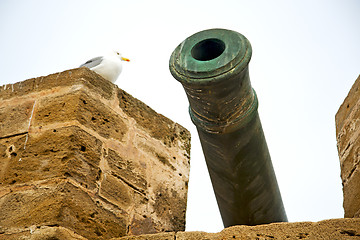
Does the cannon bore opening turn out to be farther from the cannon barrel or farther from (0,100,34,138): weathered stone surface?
(0,100,34,138): weathered stone surface

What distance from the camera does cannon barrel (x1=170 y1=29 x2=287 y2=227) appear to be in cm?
279

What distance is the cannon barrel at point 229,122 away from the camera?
2.79 metres

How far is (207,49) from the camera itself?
9.68 ft

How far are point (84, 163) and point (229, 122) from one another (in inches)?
32.6

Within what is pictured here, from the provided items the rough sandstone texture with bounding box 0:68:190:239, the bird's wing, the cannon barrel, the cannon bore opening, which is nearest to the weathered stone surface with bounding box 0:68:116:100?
the rough sandstone texture with bounding box 0:68:190:239

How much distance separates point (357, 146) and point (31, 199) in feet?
6.06

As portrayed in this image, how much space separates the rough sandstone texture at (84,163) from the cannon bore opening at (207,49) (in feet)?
2.43

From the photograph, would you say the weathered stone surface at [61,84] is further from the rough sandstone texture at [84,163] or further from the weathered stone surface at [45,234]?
the weathered stone surface at [45,234]

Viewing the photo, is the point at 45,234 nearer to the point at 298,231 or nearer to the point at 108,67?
the point at 298,231

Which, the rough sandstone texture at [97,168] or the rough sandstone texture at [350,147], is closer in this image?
the rough sandstone texture at [97,168]

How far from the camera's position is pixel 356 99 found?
3357 millimetres

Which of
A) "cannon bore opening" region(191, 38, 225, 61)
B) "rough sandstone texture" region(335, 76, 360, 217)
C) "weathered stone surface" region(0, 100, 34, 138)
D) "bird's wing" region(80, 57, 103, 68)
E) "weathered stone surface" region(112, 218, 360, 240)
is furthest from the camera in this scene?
"bird's wing" region(80, 57, 103, 68)

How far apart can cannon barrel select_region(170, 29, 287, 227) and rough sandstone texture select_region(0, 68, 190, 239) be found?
1.22 feet

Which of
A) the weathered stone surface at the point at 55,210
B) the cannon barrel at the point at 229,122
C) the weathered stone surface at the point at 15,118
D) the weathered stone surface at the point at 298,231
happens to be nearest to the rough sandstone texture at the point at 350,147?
the cannon barrel at the point at 229,122
